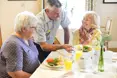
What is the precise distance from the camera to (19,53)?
188cm

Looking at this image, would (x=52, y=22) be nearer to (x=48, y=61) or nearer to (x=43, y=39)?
(x=43, y=39)

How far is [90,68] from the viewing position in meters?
→ 1.92

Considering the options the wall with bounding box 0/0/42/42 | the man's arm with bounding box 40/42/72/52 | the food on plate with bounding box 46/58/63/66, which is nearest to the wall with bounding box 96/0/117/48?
the wall with bounding box 0/0/42/42

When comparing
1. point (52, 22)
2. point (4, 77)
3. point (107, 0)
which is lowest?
point (4, 77)

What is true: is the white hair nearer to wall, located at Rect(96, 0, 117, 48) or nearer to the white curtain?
the white curtain

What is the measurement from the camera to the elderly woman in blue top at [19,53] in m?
1.86

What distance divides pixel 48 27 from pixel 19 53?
980 mm

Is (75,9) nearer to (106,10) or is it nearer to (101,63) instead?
(106,10)

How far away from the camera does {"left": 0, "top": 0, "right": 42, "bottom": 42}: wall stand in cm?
495

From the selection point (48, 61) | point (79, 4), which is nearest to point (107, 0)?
point (79, 4)

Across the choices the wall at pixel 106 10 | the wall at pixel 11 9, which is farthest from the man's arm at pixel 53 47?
the wall at pixel 106 10

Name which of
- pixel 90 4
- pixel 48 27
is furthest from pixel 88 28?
pixel 90 4

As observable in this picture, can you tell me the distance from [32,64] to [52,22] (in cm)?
91

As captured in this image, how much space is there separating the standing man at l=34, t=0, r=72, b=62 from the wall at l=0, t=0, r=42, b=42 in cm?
208
